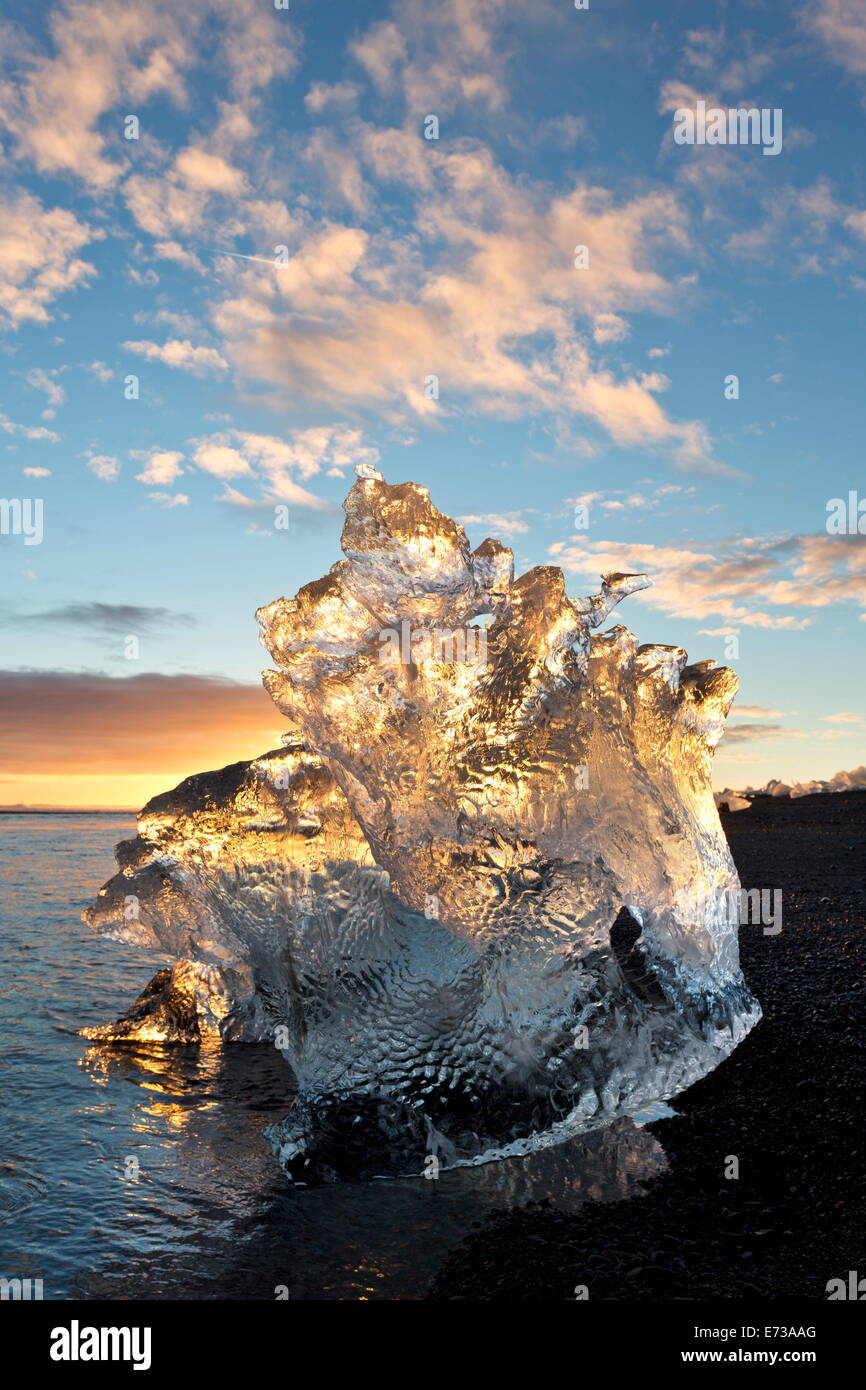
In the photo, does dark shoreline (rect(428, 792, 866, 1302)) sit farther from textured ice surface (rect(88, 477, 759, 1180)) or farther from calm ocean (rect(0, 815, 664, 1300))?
textured ice surface (rect(88, 477, 759, 1180))

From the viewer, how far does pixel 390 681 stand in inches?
215

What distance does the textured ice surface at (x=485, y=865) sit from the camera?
532 cm

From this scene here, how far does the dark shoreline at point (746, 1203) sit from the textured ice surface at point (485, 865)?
405mm

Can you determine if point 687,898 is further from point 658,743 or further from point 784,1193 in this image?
point 784,1193

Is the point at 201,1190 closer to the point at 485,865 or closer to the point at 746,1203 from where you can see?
the point at 485,865

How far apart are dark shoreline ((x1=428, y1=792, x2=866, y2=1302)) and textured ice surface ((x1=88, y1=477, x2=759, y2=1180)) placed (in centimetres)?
40

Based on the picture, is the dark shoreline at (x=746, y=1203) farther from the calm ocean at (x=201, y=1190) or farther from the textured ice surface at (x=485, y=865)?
the textured ice surface at (x=485, y=865)

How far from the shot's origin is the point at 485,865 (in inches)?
211

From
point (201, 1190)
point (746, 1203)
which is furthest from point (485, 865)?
point (201, 1190)

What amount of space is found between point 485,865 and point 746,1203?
2125mm

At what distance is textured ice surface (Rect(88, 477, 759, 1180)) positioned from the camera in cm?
532

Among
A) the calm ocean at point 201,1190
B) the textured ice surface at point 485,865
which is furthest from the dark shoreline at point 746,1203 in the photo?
the textured ice surface at point 485,865

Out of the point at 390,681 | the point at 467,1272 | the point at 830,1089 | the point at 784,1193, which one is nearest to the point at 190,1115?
the point at 467,1272

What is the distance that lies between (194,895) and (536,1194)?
11.1ft
